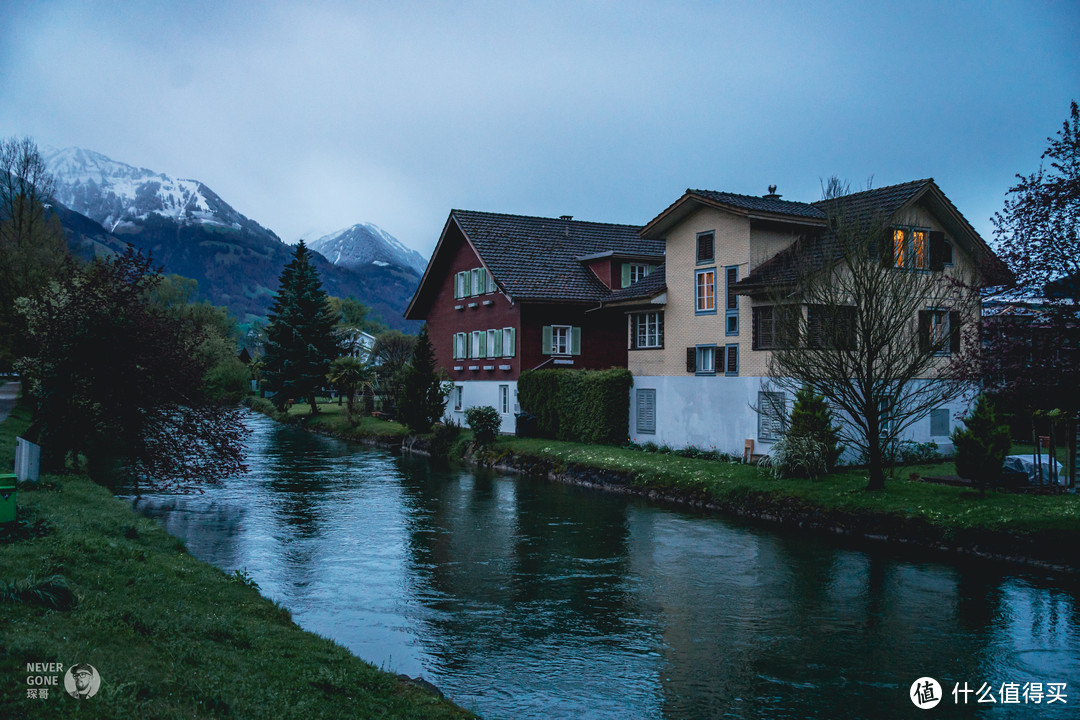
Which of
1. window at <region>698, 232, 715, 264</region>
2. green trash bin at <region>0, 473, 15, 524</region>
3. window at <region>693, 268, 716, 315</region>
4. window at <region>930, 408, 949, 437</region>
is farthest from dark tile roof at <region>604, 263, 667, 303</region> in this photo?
green trash bin at <region>0, 473, 15, 524</region>

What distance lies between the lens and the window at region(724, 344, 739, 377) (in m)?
32.2

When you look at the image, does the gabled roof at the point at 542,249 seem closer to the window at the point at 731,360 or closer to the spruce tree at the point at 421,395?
the spruce tree at the point at 421,395

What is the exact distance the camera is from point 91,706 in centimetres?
638

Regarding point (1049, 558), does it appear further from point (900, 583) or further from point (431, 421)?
point (431, 421)

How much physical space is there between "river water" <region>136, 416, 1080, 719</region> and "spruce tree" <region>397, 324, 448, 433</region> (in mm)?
19537

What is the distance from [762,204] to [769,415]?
9.05m

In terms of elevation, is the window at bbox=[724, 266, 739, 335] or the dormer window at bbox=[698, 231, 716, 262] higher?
the dormer window at bbox=[698, 231, 716, 262]

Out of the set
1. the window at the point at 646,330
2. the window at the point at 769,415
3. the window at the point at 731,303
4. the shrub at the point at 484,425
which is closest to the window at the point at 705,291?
the window at the point at 731,303

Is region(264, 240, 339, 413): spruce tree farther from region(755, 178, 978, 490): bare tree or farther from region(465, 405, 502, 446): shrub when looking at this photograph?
region(755, 178, 978, 490): bare tree

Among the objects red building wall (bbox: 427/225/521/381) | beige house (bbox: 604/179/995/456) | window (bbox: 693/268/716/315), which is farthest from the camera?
red building wall (bbox: 427/225/521/381)

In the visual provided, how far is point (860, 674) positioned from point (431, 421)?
3576 cm

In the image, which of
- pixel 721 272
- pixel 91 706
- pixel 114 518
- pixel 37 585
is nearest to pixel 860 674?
pixel 91 706

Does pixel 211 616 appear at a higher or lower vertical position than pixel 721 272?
lower

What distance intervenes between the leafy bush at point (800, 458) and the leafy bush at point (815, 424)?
17cm
